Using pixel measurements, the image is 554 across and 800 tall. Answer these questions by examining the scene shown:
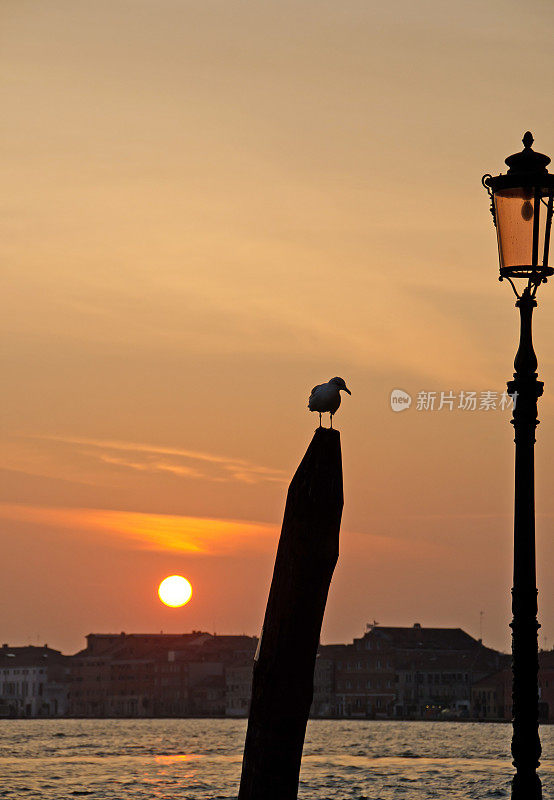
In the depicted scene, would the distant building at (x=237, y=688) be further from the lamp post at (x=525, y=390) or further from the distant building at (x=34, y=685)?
the lamp post at (x=525, y=390)

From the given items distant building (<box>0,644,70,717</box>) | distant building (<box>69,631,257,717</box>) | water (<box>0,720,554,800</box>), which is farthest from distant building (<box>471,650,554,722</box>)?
distant building (<box>0,644,70,717</box>)

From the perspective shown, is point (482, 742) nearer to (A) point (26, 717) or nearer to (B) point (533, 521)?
(A) point (26, 717)

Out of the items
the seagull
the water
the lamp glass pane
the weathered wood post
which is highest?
the lamp glass pane

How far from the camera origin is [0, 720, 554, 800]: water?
48500 millimetres

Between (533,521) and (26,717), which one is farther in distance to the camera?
(26,717)

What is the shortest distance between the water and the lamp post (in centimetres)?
3769

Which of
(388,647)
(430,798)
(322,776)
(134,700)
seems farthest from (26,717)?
(430,798)

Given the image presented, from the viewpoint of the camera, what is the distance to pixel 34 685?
156000 mm

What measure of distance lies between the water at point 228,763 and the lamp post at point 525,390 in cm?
3769

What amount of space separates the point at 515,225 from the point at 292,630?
105 inches

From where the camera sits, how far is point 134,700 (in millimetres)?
153625

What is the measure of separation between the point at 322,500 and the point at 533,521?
4.81 feet

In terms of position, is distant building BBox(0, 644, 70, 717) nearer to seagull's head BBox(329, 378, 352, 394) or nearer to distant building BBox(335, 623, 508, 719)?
distant building BBox(335, 623, 508, 719)

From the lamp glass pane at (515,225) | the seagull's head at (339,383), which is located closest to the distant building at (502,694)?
the seagull's head at (339,383)
